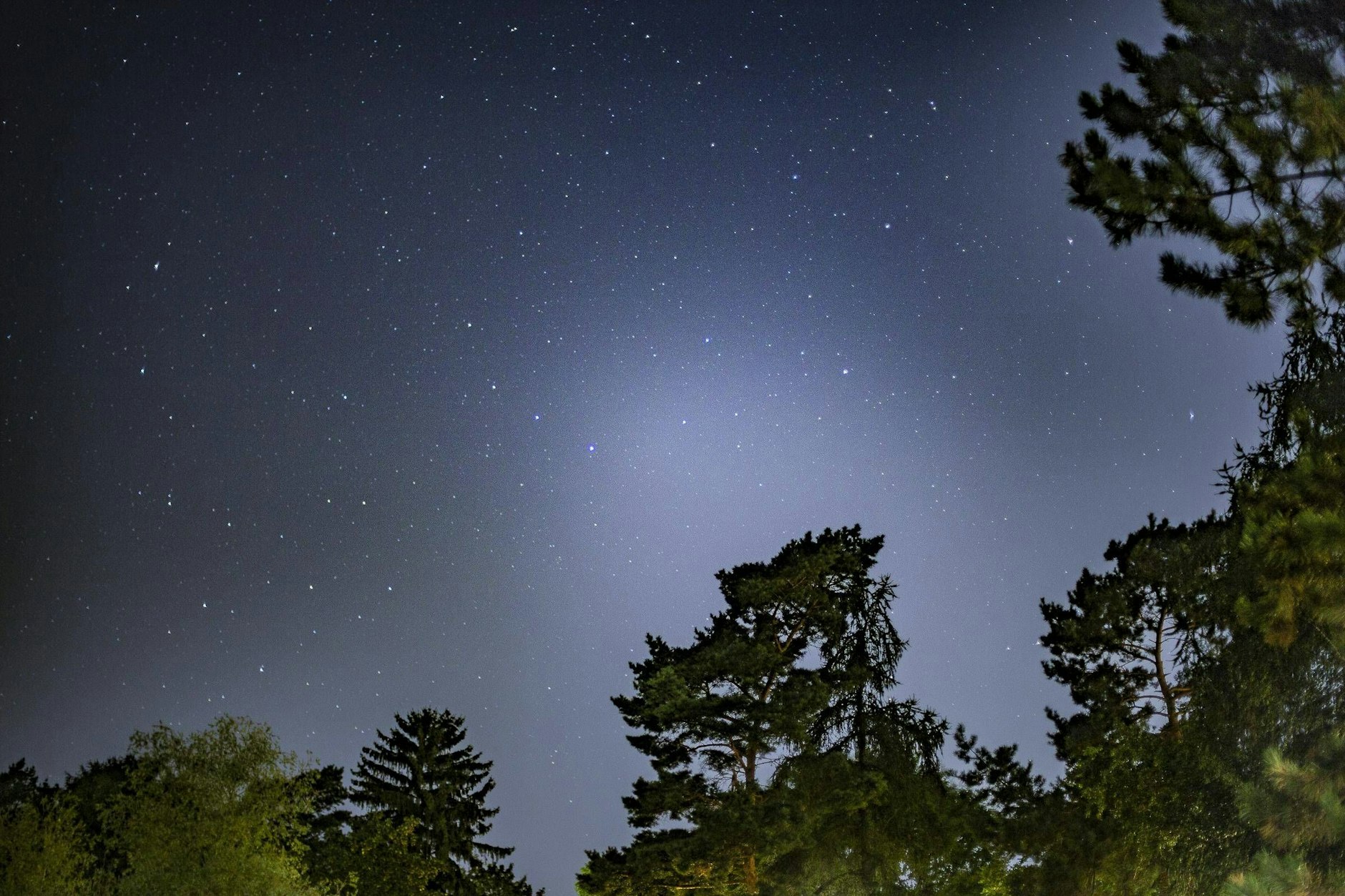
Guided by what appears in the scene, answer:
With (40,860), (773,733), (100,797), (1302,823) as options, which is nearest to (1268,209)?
(1302,823)

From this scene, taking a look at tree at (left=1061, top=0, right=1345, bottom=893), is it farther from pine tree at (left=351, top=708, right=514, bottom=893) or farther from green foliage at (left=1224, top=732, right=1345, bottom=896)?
pine tree at (left=351, top=708, right=514, bottom=893)

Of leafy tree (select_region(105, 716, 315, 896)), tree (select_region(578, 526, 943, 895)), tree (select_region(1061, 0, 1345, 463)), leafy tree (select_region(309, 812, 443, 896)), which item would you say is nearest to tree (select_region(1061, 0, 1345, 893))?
tree (select_region(1061, 0, 1345, 463))

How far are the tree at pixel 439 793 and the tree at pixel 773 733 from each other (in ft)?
63.1

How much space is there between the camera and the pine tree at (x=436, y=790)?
38.8 metres

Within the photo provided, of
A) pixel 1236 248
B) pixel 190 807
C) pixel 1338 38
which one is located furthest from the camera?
pixel 190 807

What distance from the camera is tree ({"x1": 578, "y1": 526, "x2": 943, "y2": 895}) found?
1983cm

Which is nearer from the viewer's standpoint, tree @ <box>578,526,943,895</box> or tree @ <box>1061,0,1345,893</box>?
tree @ <box>1061,0,1345,893</box>

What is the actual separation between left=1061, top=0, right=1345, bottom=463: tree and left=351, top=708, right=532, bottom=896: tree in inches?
1389

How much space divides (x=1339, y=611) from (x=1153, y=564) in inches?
348

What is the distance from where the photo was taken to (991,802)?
20859 mm

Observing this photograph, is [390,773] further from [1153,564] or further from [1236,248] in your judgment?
[1236,248]

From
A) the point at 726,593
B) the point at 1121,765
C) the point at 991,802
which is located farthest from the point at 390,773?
the point at 1121,765

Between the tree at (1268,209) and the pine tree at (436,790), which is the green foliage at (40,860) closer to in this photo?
the pine tree at (436,790)

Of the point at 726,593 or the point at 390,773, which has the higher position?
the point at 390,773
